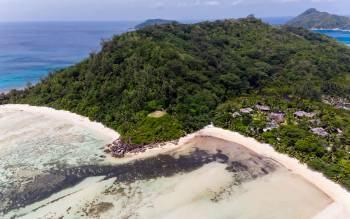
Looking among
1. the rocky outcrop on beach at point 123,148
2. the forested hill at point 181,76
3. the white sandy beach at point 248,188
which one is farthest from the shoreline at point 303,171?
the rocky outcrop on beach at point 123,148

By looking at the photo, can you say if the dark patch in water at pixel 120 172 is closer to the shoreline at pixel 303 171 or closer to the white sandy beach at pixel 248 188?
the white sandy beach at pixel 248 188

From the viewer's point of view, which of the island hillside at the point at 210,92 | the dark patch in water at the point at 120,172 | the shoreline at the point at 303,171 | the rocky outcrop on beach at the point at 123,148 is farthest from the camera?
the island hillside at the point at 210,92

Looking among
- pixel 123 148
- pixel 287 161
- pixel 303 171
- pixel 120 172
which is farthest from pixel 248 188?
pixel 123 148

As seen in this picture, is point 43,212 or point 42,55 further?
point 42,55

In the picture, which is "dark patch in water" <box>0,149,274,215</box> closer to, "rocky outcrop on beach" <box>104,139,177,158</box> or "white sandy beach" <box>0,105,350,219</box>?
"white sandy beach" <box>0,105,350,219</box>

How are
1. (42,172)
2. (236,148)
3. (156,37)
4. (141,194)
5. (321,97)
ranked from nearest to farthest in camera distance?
1. (141,194)
2. (42,172)
3. (236,148)
4. (321,97)
5. (156,37)

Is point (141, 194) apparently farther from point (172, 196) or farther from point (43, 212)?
point (43, 212)

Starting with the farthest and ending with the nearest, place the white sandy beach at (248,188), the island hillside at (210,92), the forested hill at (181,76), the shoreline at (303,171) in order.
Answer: the forested hill at (181,76) < the island hillside at (210,92) < the white sandy beach at (248,188) < the shoreline at (303,171)

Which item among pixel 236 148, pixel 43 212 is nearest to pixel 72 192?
pixel 43 212

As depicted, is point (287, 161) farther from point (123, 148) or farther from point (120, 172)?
point (123, 148)
